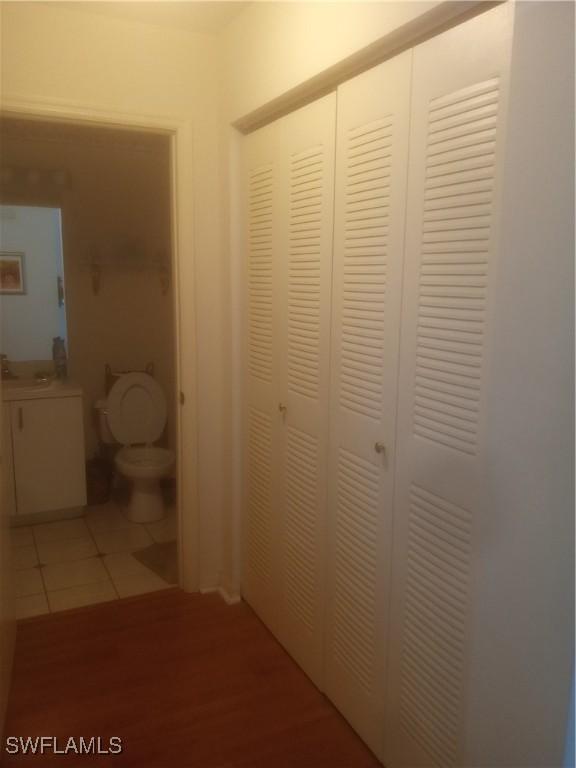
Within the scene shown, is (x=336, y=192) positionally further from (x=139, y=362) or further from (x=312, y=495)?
(x=139, y=362)

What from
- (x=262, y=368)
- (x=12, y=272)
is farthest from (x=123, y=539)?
(x=12, y=272)

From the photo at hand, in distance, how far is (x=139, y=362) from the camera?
4.18 meters

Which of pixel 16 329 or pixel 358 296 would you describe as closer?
pixel 358 296

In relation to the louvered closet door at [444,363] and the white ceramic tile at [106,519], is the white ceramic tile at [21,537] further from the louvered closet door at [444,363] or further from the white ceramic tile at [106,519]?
the louvered closet door at [444,363]

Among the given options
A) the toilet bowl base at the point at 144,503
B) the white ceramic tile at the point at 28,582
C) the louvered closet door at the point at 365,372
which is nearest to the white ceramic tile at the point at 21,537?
the white ceramic tile at the point at 28,582

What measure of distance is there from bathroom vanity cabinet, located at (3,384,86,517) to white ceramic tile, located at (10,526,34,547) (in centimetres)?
10

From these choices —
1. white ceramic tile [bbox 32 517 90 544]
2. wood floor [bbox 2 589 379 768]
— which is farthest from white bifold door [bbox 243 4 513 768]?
white ceramic tile [bbox 32 517 90 544]

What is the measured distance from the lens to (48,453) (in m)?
3.49

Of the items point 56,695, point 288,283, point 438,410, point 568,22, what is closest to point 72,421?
point 56,695

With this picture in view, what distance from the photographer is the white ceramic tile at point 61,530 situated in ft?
11.1

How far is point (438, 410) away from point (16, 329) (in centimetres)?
324

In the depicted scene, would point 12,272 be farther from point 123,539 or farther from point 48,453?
point 123,539

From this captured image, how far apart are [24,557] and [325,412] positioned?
82.3 inches

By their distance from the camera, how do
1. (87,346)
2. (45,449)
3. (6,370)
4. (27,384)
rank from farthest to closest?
(87,346) → (6,370) → (27,384) → (45,449)
